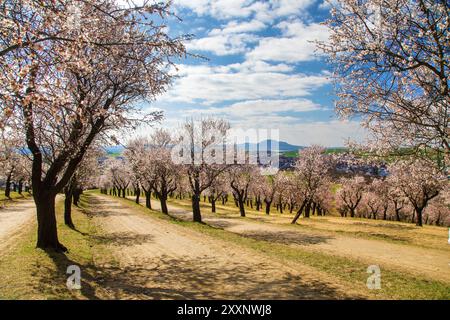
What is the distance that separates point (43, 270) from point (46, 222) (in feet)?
14.5

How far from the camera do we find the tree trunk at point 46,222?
16.3 metres

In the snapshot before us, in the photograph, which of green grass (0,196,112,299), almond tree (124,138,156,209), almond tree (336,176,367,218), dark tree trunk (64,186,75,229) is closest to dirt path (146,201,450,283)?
green grass (0,196,112,299)

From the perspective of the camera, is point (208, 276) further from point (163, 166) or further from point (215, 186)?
point (215, 186)

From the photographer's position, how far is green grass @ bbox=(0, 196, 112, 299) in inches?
396

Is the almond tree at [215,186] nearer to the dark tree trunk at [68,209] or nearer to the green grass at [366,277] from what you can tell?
the dark tree trunk at [68,209]

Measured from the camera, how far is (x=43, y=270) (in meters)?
12.7

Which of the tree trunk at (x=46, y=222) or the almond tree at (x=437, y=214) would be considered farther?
the almond tree at (x=437, y=214)

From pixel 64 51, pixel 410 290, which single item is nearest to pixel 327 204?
pixel 410 290

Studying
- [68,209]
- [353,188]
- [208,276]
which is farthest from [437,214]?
[208,276]

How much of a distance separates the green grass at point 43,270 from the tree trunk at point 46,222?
56 centimetres

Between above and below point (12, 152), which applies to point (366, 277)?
below

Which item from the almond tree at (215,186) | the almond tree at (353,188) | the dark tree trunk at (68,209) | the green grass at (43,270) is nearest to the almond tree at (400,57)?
the green grass at (43,270)

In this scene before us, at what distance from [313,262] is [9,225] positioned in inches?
994

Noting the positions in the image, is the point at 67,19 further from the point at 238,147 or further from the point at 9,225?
the point at 238,147
